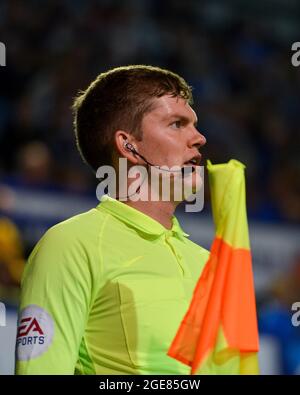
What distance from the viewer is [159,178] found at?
2789 millimetres

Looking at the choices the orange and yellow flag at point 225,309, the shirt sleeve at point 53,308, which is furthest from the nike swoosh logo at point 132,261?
the orange and yellow flag at point 225,309

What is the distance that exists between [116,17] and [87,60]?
89cm

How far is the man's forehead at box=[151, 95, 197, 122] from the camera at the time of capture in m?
2.79

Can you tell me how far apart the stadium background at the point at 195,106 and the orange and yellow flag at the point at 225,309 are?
7.86 ft

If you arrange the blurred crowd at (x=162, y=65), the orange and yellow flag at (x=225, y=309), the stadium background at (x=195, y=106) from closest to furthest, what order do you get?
the orange and yellow flag at (x=225, y=309), the stadium background at (x=195, y=106), the blurred crowd at (x=162, y=65)

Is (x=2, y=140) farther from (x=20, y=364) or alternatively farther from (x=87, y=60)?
(x=20, y=364)

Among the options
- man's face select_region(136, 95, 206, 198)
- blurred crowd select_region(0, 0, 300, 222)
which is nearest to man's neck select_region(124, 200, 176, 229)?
man's face select_region(136, 95, 206, 198)

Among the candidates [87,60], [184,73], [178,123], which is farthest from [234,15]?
[178,123]

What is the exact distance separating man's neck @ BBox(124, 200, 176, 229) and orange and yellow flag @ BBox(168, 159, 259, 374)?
0.35 m

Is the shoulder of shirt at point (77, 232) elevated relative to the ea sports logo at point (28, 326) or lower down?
elevated

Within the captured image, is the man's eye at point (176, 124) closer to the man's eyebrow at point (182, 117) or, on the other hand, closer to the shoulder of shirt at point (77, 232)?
the man's eyebrow at point (182, 117)

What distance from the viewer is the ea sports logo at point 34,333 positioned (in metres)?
2.47

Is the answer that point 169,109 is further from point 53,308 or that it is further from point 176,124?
point 53,308

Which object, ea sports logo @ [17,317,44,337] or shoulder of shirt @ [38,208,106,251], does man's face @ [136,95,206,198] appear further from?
ea sports logo @ [17,317,44,337]
